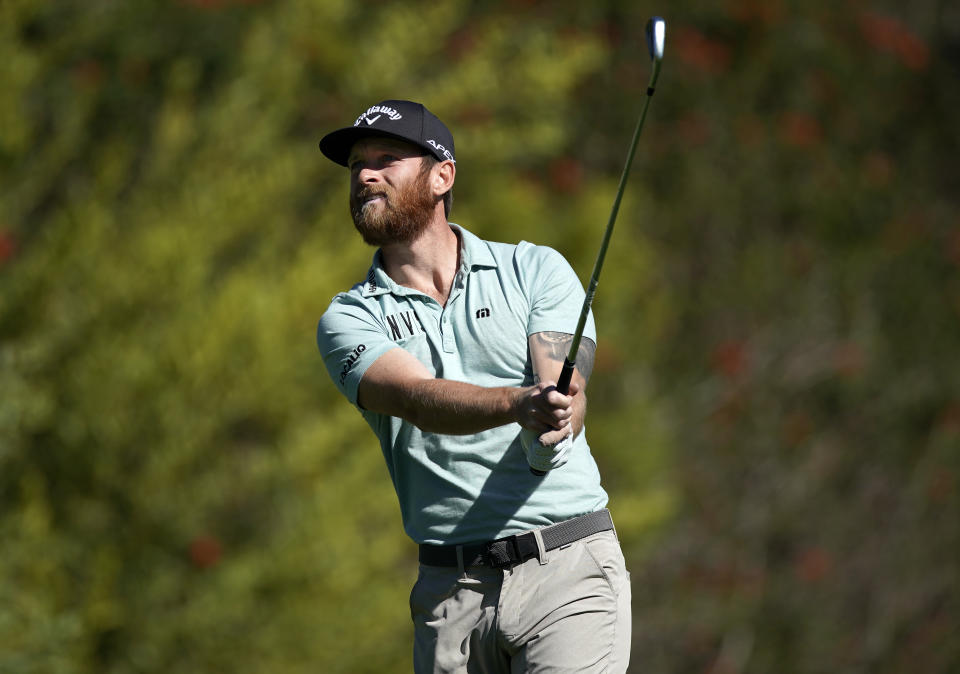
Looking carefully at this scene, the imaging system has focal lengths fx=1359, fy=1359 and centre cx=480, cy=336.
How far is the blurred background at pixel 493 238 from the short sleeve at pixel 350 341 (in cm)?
508

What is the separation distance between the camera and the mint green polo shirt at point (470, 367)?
10.4 ft

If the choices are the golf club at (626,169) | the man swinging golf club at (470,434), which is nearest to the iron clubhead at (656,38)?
the golf club at (626,169)

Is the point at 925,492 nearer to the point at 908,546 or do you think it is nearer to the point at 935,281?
the point at 908,546

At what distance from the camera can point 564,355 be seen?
3141mm

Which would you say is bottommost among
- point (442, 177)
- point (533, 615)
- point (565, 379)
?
point (533, 615)

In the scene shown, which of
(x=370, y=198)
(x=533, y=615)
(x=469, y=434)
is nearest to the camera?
(x=469, y=434)

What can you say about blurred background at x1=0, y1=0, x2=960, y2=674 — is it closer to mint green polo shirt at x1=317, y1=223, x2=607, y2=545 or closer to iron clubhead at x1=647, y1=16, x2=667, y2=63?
mint green polo shirt at x1=317, y1=223, x2=607, y2=545

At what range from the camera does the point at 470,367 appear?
3.23 metres

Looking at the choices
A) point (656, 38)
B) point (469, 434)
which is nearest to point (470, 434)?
point (469, 434)

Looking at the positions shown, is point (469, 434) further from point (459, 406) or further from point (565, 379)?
point (565, 379)

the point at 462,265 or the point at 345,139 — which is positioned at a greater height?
the point at 345,139

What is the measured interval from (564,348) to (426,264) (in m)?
0.44

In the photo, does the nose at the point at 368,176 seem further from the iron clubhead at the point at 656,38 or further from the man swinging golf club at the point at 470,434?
the iron clubhead at the point at 656,38

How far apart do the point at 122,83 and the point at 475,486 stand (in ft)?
24.4
